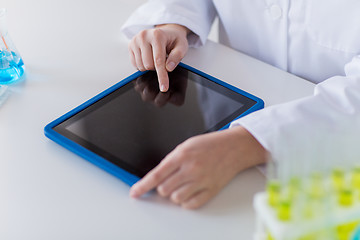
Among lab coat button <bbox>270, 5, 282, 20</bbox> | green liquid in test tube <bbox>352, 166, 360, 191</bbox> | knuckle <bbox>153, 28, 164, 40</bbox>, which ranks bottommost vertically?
lab coat button <bbox>270, 5, 282, 20</bbox>

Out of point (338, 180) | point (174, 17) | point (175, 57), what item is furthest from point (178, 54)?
point (338, 180)

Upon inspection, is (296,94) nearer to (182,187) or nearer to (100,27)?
(182,187)

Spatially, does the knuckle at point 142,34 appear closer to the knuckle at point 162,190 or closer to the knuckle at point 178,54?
the knuckle at point 178,54

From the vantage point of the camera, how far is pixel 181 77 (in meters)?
0.81

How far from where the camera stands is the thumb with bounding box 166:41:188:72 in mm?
812

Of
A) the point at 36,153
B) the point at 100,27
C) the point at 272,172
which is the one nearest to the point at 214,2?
the point at 100,27

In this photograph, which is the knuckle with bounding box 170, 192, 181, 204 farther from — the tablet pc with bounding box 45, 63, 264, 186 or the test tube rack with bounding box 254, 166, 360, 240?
the test tube rack with bounding box 254, 166, 360, 240

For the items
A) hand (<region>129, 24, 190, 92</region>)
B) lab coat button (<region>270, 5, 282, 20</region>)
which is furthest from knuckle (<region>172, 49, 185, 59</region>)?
lab coat button (<region>270, 5, 282, 20</region>)

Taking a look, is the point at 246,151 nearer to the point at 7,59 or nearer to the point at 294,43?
the point at 294,43

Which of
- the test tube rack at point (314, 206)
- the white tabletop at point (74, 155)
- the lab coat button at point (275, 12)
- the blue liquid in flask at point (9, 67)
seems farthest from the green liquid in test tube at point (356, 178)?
the blue liquid in flask at point (9, 67)

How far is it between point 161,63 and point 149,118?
0.14 metres

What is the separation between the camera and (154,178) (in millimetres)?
588

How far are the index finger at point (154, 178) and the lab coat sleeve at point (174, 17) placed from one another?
1.27ft

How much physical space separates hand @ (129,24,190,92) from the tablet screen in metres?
0.02
